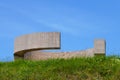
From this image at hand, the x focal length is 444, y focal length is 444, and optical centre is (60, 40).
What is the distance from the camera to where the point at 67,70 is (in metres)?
10.3

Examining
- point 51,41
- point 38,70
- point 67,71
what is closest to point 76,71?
point 67,71

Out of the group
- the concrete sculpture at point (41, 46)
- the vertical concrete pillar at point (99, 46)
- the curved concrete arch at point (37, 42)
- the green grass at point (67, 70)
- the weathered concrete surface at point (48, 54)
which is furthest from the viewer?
the weathered concrete surface at point (48, 54)

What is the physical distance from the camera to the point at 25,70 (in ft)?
35.0

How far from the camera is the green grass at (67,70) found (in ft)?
32.8

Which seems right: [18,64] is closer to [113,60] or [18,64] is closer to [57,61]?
[57,61]

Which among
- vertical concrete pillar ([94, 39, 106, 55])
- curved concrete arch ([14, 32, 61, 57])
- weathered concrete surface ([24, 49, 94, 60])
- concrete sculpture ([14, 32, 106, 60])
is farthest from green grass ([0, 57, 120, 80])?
weathered concrete surface ([24, 49, 94, 60])

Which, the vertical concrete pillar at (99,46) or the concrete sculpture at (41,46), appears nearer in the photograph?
the concrete sculpture at (41,46)

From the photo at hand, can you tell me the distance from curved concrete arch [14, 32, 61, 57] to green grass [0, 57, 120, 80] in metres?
8.46

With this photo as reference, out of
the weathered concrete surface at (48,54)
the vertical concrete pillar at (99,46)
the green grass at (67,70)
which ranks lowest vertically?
the green grass at (67,70)

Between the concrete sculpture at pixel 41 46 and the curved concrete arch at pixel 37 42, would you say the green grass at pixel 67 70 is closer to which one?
the concrete sculpture at pixel 41 46

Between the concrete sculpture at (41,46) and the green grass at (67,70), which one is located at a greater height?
the concrete sculpture at (41,46)

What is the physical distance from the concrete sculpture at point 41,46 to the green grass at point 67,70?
25.6ft

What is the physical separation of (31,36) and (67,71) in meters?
10.6

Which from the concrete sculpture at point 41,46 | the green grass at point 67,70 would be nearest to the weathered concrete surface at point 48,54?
the concrete sculpture at point 41,46
